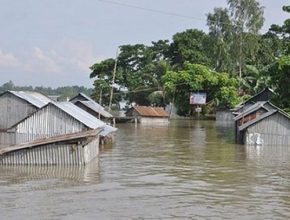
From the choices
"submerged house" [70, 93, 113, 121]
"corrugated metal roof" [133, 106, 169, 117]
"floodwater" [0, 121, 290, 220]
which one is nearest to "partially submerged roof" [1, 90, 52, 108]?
"floodwater" [0, 121, 290, 220]

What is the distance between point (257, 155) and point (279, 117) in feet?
15.2

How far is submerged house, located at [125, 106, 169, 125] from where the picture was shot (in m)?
65.0

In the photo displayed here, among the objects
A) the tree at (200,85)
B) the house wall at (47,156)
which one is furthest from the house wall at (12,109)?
the tree at (200,85)

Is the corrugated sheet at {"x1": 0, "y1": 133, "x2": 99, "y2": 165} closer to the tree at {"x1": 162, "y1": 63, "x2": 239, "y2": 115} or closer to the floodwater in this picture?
the floodwater

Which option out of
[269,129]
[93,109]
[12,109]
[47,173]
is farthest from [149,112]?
[47,173]

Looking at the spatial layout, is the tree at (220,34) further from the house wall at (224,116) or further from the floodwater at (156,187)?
the floodwater at (156,187)

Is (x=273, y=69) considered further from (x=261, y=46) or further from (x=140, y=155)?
(x=261, y=46)

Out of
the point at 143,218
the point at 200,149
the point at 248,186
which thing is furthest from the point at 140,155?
the point at 143,218

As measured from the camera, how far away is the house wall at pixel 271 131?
1303 inches

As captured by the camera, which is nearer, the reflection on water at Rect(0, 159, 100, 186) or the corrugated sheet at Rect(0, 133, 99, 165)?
the reflection on water at Rect(0, 159, 100, 186)

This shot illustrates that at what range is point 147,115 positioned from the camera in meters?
65.6

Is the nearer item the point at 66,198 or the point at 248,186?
the point at 66,198

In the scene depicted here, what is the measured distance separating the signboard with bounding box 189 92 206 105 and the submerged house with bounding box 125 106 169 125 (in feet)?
12.5

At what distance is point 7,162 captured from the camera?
24.1 meters
